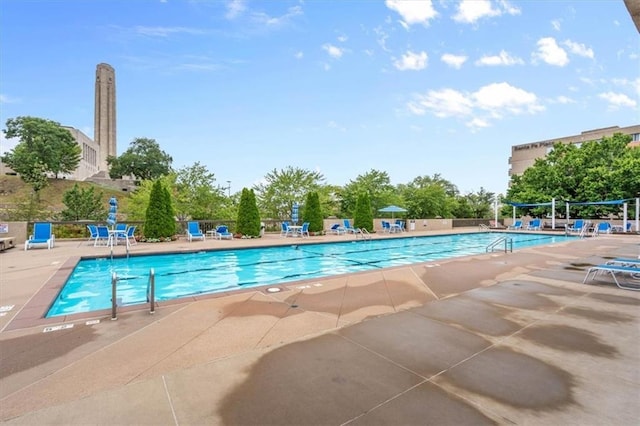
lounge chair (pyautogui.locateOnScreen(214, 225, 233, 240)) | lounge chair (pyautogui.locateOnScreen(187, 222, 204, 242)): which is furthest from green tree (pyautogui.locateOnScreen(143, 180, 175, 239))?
lounge chair (pyautogui.locateOnScreen(214, 225, 233, 240))

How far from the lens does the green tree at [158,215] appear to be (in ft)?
45.9

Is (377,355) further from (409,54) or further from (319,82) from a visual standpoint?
(319,82)

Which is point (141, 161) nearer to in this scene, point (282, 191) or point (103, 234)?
point (282, 191)

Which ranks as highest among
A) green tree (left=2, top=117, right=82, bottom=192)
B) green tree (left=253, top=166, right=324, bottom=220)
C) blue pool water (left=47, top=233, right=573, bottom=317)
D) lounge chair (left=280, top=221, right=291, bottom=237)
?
green tree (left=2, top=117, right=82, bottom=192)

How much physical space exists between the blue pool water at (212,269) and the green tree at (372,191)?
12.2 m

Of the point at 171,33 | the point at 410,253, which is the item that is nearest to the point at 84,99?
Result: the point at 171,33

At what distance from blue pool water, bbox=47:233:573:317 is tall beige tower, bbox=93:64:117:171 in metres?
82.3

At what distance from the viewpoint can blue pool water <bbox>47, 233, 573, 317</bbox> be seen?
6.76m

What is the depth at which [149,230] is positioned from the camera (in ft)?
45.8

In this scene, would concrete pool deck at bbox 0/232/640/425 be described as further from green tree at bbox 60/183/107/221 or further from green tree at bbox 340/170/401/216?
green tree at bbox 340/170/401/216

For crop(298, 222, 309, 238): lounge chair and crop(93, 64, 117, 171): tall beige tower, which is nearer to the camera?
crop(298, 222, 309, 238): lounge chair

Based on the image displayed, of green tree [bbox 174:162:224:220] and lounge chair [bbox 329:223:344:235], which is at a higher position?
green tree [bbox 174:162:224:220]

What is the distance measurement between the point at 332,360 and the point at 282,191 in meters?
20.5

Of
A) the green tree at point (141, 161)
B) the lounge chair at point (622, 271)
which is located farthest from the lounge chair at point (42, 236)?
the green tree at point (141, 161)
